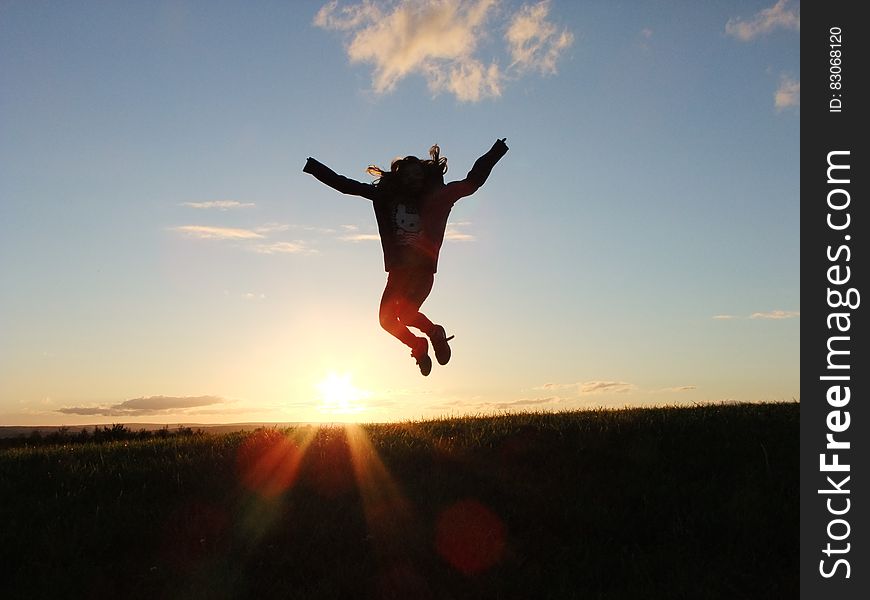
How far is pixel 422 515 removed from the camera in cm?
917

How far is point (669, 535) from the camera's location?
29.2 ft

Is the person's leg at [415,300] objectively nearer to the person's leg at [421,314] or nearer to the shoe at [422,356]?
the person's leg at [421,314]

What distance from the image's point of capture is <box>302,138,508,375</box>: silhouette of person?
Result: 418 inches

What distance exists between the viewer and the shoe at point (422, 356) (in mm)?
10734

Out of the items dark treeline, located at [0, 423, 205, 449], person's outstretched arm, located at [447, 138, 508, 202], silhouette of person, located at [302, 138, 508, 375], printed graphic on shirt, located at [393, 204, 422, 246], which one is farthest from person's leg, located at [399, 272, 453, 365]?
dark treeline, located at [0, 423, 205, 449]

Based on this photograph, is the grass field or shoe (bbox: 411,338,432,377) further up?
shoe (bbox: 411,338,432,377)

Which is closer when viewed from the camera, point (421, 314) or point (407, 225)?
point (407, 225)

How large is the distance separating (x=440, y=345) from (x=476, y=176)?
248 cm

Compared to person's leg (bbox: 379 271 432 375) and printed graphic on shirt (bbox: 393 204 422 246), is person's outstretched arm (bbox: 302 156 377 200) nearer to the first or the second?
printed graphic on shirt (bbox: 393 204 422 246)

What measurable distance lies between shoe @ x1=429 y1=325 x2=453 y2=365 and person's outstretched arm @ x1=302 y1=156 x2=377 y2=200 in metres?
2.11

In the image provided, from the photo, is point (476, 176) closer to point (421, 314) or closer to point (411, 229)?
point (411, 229)

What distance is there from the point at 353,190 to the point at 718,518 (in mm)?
6355

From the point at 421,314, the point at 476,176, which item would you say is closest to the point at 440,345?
the point at 421,314

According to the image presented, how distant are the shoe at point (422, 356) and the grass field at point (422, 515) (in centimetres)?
137
